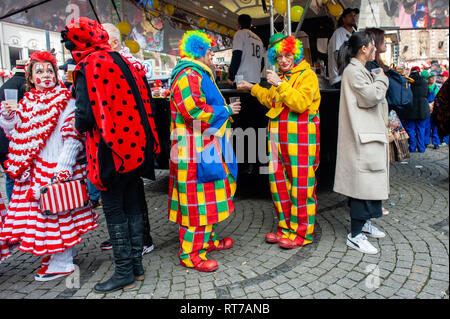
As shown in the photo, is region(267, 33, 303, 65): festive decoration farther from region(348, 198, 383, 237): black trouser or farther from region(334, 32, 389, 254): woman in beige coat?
region(348, 198, 383, 237): black trouser

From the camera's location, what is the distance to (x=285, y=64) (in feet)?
9.46

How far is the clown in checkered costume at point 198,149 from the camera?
2473 mm

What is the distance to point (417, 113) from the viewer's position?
19.2 ft

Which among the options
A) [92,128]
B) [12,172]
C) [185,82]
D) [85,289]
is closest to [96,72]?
[92,128]

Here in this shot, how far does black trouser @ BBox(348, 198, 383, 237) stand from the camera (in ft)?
9.29

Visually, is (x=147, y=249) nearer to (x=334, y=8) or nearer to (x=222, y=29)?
(x=334, y=8)

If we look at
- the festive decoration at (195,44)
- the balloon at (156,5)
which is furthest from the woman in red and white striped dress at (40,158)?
the balloon at (156,5)

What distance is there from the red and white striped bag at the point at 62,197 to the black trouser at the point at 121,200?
0.95ft

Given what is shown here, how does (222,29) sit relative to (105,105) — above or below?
above

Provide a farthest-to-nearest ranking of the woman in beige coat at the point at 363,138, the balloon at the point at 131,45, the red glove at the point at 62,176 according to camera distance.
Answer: the balloon at the point at 131,45
the woman in beige coat at the point at 363,138
the red glove at the point at 62,176

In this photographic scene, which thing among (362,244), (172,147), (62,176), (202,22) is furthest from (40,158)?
(202,22)

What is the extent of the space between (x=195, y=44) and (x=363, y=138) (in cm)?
157

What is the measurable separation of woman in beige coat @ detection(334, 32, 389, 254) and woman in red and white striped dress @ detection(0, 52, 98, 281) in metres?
2.21

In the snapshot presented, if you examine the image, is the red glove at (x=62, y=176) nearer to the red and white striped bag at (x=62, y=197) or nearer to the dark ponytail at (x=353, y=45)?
the red and white striped bag at (x=62, y=197)
